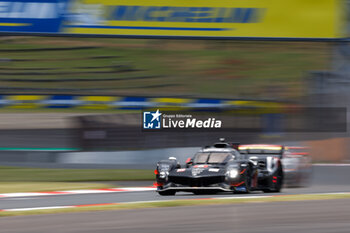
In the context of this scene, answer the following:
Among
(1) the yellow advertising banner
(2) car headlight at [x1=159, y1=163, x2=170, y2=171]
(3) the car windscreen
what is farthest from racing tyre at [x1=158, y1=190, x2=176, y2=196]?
(1) the yellow advertising banner

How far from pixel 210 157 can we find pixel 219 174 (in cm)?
62

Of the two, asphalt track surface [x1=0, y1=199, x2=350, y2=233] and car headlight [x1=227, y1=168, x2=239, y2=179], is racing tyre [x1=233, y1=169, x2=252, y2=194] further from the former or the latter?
asphalt track surface [x1=0, y1=199, x2=350, y2=233]

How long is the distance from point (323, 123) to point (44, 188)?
8.92 m

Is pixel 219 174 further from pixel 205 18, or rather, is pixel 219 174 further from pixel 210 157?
pixel 205 18

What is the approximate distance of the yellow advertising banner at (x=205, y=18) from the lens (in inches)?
712

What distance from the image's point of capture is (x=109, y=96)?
62.7 ft

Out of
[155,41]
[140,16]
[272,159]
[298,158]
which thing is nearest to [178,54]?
[155,41]

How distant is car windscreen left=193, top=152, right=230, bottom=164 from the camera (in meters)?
10.2

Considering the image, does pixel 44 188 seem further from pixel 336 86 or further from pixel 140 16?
pixel 336 86

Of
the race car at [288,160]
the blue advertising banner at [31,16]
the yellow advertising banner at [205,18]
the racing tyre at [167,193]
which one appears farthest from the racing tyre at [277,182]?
the blue advertising banner at [31,16]

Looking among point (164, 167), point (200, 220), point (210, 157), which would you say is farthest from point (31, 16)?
point (200, 220)

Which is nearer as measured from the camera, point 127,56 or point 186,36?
point 186,36

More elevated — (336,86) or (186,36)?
(186,36)

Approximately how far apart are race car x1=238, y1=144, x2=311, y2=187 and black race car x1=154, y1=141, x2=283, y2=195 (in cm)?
82
